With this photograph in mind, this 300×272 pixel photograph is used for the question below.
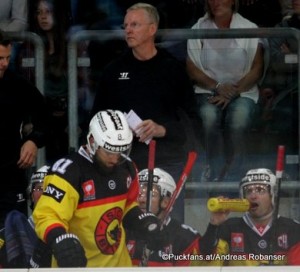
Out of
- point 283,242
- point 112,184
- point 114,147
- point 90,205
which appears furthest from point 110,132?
point 283,242

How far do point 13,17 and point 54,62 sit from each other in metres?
0.35

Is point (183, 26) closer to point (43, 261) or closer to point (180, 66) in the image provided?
point (180, 66)

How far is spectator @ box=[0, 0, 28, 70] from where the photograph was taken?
11719 millimetres

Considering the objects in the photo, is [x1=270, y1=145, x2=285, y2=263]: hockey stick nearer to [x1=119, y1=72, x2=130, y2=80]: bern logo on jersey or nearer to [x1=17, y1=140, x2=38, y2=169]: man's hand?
[x1=119, y1=72, x2=130, y2=80]: bern logo on jersey

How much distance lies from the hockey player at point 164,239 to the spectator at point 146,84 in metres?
0.27

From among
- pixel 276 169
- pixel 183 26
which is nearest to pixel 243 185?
pixel 276 169

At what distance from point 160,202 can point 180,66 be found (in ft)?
2.67

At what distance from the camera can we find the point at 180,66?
1175 centimetres

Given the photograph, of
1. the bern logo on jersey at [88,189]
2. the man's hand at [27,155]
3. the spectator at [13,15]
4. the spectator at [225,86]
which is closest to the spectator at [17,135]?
the man's hand at [27,155]

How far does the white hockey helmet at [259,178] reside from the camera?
1180cm

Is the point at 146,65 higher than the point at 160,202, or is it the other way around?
the point at 146,65

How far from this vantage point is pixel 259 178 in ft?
38.8

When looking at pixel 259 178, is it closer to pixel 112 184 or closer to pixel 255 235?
pixel 255 235

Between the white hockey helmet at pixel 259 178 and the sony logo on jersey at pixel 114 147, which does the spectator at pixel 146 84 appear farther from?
the white hockey helmet at pixel 259 178
